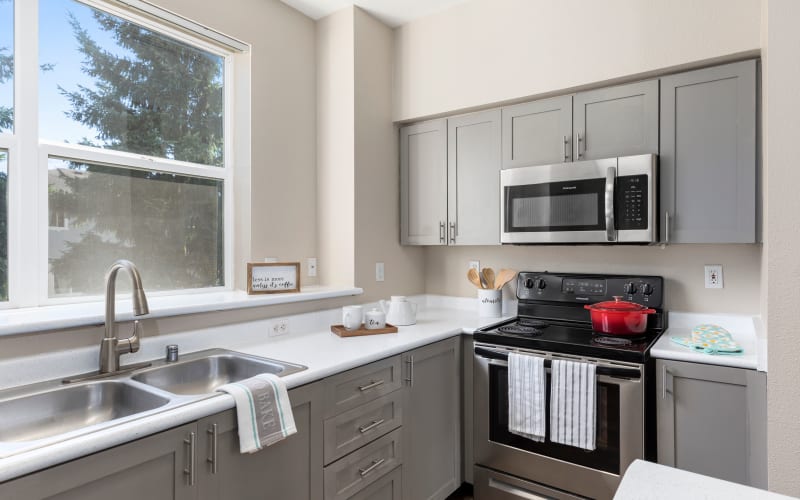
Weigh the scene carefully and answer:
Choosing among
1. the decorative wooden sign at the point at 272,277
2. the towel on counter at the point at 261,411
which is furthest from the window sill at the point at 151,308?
the towel on counter at the point at 261,411

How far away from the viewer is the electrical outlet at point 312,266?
8.94 feet

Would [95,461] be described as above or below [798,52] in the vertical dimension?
below

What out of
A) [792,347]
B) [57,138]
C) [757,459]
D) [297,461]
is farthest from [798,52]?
[57,138]

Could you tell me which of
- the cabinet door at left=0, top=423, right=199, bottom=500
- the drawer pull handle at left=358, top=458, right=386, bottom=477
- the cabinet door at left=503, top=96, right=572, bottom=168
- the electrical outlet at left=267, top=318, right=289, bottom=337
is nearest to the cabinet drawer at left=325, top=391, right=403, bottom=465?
the drawer pull handle at left=358, top=458, right=386, bottom=477

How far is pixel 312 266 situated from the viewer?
2742mm

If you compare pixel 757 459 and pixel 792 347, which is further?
pixel 757 459

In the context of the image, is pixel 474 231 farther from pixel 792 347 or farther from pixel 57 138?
pixel 57 138

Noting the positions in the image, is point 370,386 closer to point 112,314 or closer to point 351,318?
point 351,318

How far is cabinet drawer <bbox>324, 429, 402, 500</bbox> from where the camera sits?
65.3 inches

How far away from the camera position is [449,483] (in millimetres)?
2332

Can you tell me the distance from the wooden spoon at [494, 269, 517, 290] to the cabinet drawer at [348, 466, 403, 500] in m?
1.23

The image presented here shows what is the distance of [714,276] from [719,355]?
621 millimetres

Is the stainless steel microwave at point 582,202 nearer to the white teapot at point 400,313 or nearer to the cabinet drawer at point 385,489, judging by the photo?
the white teapot at point 400,313

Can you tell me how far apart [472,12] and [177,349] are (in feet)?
7.60
